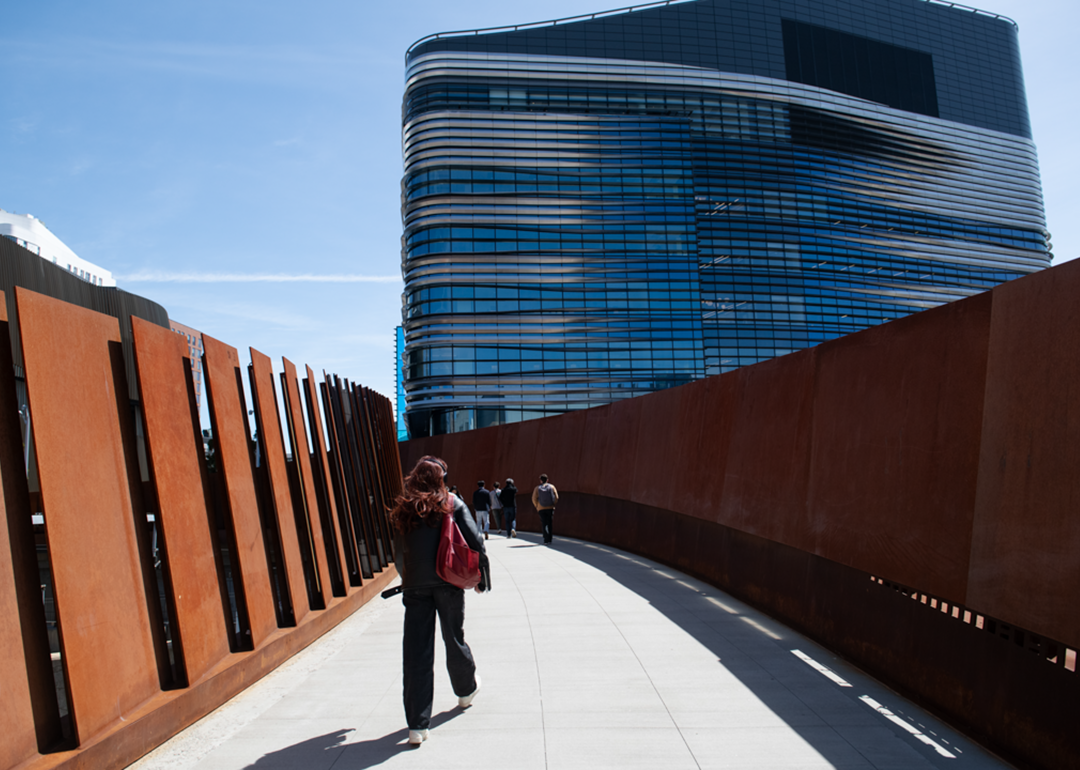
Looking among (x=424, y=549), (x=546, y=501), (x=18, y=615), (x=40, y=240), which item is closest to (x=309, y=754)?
(x=424, y=549)

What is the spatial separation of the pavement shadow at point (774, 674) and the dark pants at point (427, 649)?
1.90 metres

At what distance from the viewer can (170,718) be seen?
4.17 m

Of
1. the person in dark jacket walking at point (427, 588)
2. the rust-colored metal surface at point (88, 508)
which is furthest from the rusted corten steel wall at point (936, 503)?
the rust-colored metal surface at point (88, 508)

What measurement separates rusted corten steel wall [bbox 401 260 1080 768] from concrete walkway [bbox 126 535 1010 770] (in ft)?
1.22

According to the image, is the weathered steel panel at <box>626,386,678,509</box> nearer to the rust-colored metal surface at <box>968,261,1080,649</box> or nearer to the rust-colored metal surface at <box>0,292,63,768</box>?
the rust-colored metal surface at <box>968,261,1080,649</box>

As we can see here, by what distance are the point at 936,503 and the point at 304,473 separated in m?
5.62

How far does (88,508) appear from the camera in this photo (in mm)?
3842

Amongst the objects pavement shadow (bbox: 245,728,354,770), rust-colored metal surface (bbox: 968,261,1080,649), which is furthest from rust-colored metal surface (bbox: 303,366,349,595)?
rust-colored metal surface (bbox: 968,261,1080,649)

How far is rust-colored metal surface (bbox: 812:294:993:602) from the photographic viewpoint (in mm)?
4293

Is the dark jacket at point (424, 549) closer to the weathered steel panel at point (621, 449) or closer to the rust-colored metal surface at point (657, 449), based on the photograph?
the rust-colored metal surface at point (657, 449)

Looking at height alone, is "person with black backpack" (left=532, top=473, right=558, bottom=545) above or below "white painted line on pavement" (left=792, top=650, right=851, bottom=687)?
below

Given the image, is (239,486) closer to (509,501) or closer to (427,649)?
(427,649)

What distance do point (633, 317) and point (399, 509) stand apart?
5206cm

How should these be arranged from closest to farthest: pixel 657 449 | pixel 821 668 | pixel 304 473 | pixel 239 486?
pixel 821 668 < pixel 239 486 < pixel 304 473 < pixel 657 449
